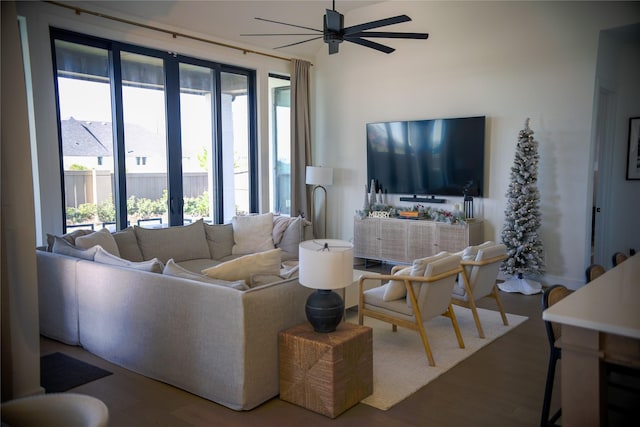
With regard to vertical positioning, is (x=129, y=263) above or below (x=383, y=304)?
above

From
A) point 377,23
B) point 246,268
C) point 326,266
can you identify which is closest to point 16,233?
point 246,268

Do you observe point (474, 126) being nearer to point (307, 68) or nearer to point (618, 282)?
point (307, 68)

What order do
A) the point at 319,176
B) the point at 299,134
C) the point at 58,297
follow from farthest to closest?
the point at 299,134
the point at 319,176
the point at 58,297

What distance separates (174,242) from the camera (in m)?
5.66

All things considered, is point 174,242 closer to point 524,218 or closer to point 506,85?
point 524,218

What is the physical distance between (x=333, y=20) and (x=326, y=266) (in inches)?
101

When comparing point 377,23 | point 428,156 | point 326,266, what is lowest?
point 326,266

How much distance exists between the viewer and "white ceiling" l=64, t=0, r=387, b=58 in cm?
601

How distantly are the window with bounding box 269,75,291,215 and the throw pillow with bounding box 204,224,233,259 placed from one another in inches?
82.0

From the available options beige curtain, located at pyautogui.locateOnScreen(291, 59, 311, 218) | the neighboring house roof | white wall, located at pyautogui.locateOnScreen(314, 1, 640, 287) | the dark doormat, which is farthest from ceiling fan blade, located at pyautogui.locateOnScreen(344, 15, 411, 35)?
the dark doormat

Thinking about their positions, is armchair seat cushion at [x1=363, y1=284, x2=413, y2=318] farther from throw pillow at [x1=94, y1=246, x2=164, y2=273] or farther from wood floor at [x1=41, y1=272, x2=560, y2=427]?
throw pillow at [x1=94, y1=246, x2=164, y2=273]

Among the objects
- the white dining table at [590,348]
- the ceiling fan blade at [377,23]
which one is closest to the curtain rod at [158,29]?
the ceiling fan blade at [377,23]

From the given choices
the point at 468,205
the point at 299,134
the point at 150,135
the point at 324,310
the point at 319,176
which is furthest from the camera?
the point at 299,134

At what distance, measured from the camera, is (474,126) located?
661 cm
